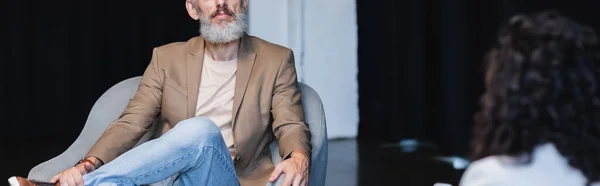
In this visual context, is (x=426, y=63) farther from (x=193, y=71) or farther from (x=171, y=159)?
(x=171, y=159)

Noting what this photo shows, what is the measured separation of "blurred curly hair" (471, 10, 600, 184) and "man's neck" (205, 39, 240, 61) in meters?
1.59

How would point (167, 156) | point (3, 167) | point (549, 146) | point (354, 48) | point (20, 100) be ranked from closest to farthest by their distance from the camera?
point (549, 146)
point (167, 156)
point (3, 167)
point (354, 48)
point (20, 100)

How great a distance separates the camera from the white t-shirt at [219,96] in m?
2.94

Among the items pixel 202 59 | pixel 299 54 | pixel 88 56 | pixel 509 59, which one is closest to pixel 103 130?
pixel 202 59

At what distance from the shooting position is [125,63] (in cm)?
620

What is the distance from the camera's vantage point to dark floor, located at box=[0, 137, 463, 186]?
438 centimetres

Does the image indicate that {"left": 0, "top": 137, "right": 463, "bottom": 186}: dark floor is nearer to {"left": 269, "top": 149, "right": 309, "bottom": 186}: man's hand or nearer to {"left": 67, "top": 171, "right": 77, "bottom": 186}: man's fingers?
{"left": 269, "top": 149, "right": 309, "bottom": 186}: man's hand

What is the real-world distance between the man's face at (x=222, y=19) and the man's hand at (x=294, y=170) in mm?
519

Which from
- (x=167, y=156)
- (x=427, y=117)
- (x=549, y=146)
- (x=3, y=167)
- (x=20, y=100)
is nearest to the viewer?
(x=549, y=146)

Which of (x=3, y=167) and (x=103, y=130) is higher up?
(x=103, y=130)

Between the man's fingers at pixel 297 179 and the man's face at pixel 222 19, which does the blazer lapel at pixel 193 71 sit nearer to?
the man's face at pixel 222 19

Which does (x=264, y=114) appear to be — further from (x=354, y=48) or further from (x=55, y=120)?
(x=55, y=120)

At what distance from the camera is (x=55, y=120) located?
20.2 ft

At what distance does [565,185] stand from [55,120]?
16.7 ft
